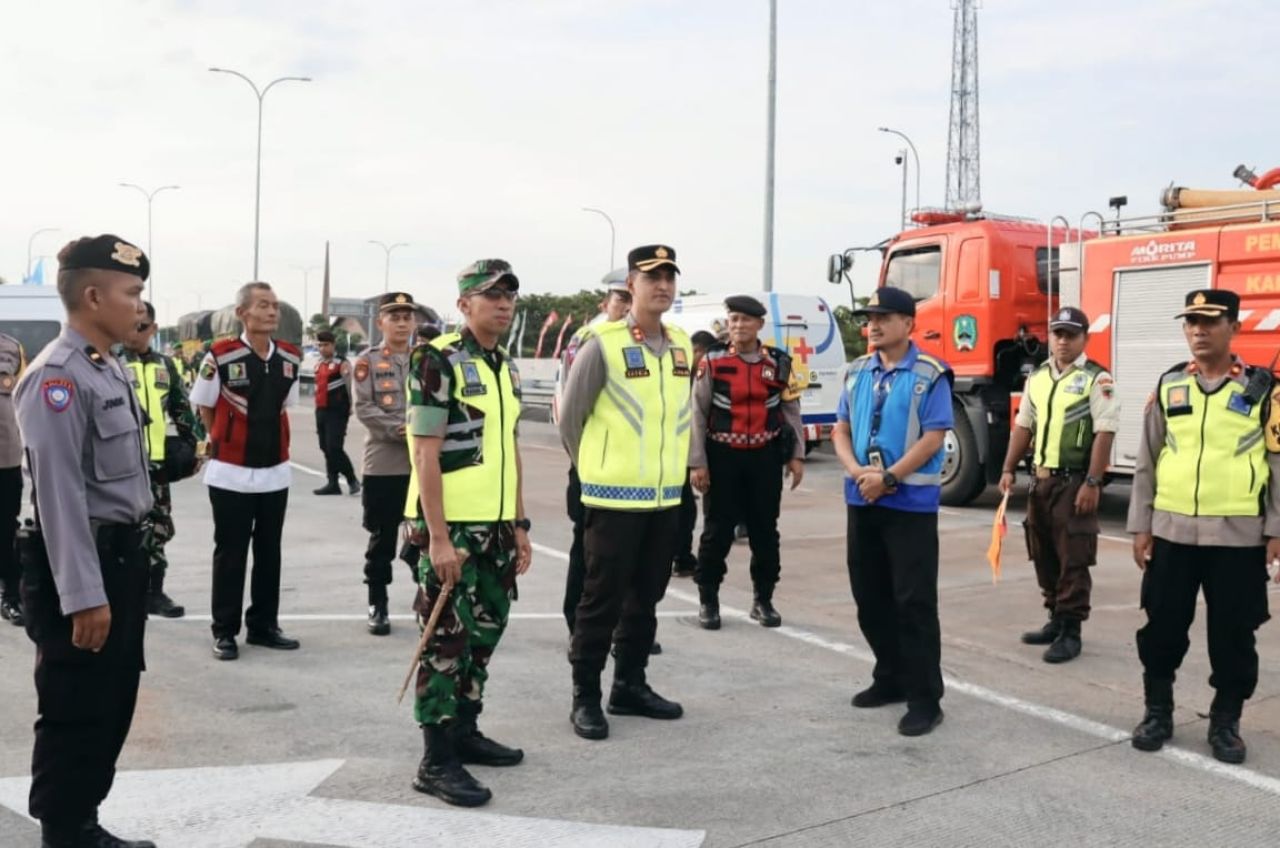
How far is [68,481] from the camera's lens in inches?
126

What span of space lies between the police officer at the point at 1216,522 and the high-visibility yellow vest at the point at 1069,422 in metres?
1.48

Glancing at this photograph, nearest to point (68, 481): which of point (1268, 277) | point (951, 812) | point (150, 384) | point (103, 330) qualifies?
point (103, 330)

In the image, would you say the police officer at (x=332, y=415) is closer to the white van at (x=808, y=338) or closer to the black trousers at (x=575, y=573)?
the white van at (x=808, y=338)

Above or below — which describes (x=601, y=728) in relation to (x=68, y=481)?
below

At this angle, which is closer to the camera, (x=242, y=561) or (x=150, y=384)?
(x=242, y=561)

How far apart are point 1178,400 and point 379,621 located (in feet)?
13.2

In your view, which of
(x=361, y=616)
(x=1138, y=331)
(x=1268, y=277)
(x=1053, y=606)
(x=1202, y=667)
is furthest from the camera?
(x=1138, y=331)

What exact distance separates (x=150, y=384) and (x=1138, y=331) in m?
7.79

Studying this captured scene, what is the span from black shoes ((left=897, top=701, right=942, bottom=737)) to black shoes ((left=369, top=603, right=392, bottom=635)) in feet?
9.24

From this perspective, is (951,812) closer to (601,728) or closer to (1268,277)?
(601,728)

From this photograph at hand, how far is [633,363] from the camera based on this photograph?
4809mm

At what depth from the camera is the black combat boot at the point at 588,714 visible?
4738mm

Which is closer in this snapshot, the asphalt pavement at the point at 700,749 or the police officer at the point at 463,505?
the asphalt pavement at the point at 700,749

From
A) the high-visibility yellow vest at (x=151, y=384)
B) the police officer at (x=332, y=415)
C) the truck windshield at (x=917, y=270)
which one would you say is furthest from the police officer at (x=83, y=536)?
the truck windshield at (x=917, y=270)
